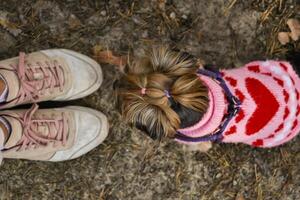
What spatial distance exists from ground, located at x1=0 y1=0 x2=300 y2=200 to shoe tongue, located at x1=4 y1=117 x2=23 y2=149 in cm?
47

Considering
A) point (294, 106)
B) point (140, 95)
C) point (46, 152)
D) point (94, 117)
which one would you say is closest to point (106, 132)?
point (94, 117)

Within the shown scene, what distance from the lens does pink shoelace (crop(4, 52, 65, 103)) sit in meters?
2.59

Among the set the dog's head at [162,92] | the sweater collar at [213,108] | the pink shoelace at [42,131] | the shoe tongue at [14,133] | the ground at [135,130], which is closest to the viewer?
the dog's head at [162,92]

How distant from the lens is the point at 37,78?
2.66m

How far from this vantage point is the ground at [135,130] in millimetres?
2988

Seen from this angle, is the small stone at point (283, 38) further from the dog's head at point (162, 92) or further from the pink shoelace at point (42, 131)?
the pink shoelace at point (42, 131)

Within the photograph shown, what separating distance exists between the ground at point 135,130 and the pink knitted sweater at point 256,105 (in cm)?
43

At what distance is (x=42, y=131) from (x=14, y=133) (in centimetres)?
19

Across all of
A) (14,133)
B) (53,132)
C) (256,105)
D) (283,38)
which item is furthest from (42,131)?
(283,38)

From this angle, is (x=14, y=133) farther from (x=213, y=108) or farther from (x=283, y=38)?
(x=283, y=38)

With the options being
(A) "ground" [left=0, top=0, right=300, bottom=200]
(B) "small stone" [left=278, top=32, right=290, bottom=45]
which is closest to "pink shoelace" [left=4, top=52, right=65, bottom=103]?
(A) "ground" [left=0, top=0, right=300, bottom=200]

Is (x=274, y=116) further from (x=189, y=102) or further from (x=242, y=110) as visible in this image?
(x=189, y=102)

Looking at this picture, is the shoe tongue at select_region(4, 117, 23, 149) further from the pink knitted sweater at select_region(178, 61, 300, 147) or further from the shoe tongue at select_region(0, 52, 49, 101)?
the pink knitted sweater at select_region(178, 61, 300, 147)

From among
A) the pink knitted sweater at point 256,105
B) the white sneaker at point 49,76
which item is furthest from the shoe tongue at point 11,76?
the pink knitted sweater at point 256,105
